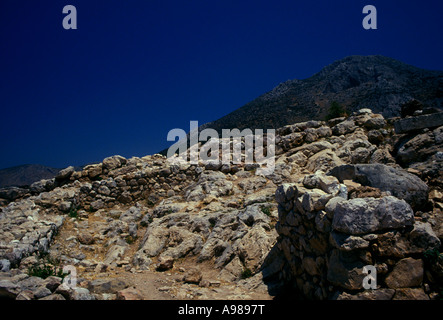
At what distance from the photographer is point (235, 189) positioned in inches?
444

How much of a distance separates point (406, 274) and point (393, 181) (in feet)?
6.14

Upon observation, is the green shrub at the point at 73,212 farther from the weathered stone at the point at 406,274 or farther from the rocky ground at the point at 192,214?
the weathered stone at the point at 406,274

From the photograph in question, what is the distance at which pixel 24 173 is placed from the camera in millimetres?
43469

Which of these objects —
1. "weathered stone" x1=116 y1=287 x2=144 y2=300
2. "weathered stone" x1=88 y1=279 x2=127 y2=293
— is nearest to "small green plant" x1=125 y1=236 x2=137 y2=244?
"weathered stone" x1=88 y1=279 x2=127 y2=293

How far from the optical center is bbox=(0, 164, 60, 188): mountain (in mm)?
40719

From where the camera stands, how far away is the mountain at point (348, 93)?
157 feet

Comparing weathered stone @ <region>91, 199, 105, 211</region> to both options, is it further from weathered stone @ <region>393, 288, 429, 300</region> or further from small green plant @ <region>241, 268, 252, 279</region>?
weathered stone @ <region>393, 288, 429, 300</region>

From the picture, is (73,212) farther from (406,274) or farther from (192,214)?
(406,274)

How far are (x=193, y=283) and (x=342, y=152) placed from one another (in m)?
8.79

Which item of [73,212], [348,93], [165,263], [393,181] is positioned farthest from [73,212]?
[348,93]

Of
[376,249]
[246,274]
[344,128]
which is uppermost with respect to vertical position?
[344,128]

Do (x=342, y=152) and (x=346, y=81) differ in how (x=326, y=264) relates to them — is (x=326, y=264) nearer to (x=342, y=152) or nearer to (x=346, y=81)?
(x=342, y=152)

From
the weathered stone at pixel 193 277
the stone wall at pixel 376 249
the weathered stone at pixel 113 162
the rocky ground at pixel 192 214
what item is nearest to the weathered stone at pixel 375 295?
the stone wall at pixel 376 249
